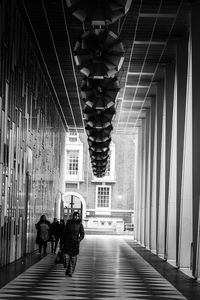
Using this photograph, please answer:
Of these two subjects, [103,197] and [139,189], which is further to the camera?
[103,197]

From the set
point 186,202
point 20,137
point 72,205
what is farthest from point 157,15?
point 72,205

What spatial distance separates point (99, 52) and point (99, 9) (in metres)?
3.41

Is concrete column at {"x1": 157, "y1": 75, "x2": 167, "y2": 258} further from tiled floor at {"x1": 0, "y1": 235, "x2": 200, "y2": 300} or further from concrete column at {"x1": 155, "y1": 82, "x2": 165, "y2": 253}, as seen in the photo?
tiled floor at {"x1": 0, "y1": 235, "x2": 200, "y2": 300}

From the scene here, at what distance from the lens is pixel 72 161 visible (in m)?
68.2

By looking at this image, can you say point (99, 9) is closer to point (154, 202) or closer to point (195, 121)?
point (195, 121)

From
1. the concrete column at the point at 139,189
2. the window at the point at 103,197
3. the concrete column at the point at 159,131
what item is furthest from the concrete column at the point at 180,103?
the window at the point at 103,197

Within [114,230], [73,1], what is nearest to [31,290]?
[73,1]

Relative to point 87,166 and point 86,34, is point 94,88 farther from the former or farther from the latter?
point 87,166

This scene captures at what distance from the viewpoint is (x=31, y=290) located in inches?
478

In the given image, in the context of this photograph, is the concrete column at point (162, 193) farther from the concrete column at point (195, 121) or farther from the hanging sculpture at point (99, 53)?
the concrete column at point (195, 121)

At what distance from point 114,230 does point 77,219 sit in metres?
46.6

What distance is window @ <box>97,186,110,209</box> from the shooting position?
220 ft

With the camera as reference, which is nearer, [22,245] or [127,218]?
[22,245]

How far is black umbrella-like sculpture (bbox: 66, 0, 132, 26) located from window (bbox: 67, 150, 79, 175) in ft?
186
